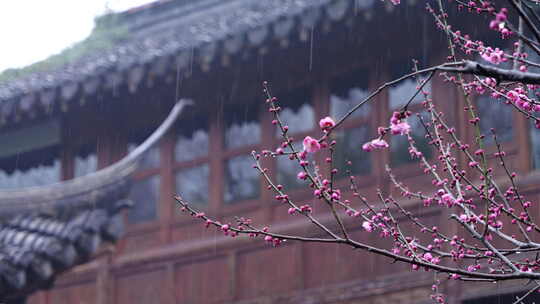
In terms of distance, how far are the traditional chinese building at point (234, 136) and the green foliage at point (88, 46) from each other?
0.77 metres

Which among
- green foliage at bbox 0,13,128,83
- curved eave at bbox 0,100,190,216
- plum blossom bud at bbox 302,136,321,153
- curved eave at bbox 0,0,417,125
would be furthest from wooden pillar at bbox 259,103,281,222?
plum blossom bud at bbox 302,136,321,153

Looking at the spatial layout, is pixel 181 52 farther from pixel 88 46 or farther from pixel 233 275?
pixel 88 46

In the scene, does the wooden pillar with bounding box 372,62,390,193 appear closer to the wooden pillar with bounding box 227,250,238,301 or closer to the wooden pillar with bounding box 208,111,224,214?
the wooden pillar with bounding box 227,250,238,301

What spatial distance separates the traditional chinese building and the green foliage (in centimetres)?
77

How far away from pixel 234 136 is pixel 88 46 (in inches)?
131

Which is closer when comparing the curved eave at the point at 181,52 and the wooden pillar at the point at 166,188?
the curved eave at the point at 181,52

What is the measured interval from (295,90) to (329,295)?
2019mm

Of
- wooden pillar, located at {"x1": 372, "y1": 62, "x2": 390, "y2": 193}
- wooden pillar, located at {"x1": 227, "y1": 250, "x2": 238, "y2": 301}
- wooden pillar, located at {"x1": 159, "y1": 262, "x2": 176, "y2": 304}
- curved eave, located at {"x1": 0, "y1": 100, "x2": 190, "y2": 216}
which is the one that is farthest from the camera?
wooden pillar, located at {"x1": 159, "y1": 262, "x2": 176, "y2": 304}

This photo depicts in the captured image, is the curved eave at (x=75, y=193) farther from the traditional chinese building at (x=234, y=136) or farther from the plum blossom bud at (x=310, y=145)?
the plum blossom bud at (x=310, y=145)

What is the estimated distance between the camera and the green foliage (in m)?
11.7

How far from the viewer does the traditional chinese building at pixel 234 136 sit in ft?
27.7

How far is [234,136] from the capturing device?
9.88 metres

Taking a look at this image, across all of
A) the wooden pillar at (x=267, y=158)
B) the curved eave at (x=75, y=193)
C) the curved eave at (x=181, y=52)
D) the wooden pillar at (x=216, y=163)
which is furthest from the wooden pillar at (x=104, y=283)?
the curved eave at (x=75, y=193)

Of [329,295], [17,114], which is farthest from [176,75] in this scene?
[329,295]
